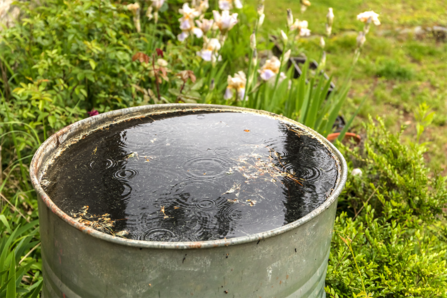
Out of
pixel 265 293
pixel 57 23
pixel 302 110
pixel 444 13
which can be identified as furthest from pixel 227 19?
pixel 444 13

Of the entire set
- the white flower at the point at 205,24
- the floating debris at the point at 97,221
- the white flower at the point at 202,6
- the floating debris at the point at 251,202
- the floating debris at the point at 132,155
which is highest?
the white flower at the point at 202,6

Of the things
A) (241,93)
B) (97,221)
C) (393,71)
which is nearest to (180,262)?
(97,221)

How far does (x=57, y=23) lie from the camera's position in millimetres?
2436

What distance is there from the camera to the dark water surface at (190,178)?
1005 mm

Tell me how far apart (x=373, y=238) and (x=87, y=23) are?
2.14 m

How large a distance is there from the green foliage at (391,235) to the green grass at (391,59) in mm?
1442

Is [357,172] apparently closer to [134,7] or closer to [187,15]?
[187,15]

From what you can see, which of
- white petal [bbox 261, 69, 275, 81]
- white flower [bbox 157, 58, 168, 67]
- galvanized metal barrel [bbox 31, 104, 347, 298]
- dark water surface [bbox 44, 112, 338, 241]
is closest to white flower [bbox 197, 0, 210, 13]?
white flower [bbox 157, 58, 168, 67]

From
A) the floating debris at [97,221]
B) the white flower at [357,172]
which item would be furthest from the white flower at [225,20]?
the floating debris at [97,221]

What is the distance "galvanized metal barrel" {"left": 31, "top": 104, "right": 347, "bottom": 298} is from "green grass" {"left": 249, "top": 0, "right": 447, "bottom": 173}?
114 inches

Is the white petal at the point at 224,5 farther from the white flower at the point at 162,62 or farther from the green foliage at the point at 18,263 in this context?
the green foliage at the point at 18,263

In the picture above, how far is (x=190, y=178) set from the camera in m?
1.20

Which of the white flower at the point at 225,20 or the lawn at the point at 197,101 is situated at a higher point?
the white flower at the point at 225,20

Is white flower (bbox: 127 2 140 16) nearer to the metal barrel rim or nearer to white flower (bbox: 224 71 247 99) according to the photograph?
white flower (bbox: 224 71 247 99)
